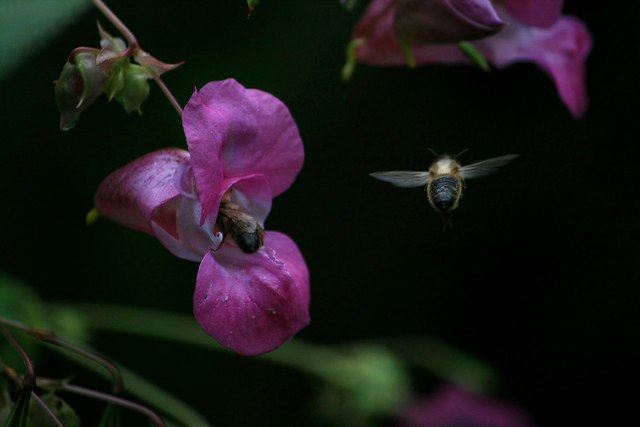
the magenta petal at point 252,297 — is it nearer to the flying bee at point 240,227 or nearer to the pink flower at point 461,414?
the flying bee at point 240,227

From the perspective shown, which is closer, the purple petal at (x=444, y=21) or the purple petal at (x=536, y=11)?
the purple petal at (x=444, y=21)

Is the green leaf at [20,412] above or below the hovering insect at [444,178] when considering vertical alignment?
below

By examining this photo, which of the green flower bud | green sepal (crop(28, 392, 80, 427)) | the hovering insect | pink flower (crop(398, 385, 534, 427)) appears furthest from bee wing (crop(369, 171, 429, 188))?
pink flower (crop(398, 385, 534, 427))

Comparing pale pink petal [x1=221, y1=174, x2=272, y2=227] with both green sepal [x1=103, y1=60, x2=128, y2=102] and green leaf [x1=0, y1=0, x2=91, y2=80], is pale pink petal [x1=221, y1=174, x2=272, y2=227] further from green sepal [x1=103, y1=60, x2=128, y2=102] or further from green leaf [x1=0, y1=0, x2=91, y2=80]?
green leaf [x1=0, y1=0, x2=91, y2=80]

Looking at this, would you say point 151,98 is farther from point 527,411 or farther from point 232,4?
point 527,411

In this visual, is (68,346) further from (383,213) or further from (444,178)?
(383,213)

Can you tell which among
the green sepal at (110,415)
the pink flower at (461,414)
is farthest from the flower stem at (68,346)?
the pink flower at (461,414)
